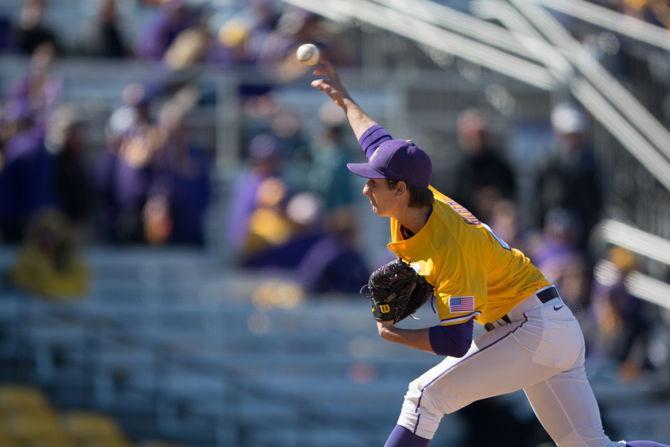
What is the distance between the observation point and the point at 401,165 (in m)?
5.79

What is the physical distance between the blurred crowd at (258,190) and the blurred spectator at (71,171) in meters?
0.01

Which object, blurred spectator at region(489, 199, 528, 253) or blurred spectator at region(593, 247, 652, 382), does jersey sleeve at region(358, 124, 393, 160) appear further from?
blurred spectator at region(593, 247, 652, 382)

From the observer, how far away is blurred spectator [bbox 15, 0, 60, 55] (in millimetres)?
12758

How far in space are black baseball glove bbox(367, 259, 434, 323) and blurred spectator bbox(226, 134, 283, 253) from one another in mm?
5636

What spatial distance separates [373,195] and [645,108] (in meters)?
5.80

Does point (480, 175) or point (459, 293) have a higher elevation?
point (480, 175)

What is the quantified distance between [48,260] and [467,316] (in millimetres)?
5777

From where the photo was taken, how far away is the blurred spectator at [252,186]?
11.5 metres

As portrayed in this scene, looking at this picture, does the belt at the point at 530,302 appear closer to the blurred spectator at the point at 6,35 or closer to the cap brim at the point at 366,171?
the cap brim at the point at 366,171

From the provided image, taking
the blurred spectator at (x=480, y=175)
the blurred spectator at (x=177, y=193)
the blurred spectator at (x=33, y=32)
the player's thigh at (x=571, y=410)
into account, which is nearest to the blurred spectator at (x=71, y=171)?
the blurred spectator at (x=177, y=193)

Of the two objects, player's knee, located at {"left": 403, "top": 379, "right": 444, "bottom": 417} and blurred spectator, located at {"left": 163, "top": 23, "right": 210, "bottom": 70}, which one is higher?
blurred spectator, located at {"left": 163, "top": 23, "right": 210, "bottom": 70}

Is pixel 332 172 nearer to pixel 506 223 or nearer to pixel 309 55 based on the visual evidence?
pixel 506 223

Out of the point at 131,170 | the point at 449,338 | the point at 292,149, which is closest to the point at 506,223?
the point at 292,149

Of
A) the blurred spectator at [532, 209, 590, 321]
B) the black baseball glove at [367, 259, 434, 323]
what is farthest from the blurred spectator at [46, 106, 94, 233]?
the black baseball glove at [367, 259, 434, 323]
